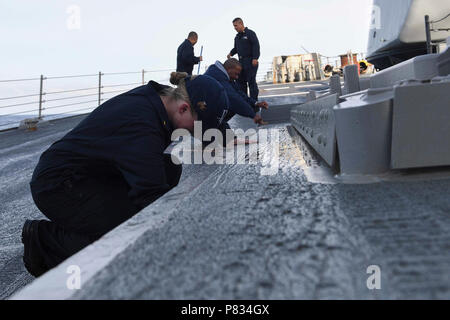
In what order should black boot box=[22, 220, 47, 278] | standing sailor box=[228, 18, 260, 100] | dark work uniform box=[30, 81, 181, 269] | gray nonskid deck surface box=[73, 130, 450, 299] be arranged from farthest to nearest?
standing sailor box=[228, 18, 260, 100] → black boot box=[22, 220, 47, 278] → dark work uniform box=[30, 81, 181, 269] → gray nonskid deck surface box=[73, 130, 450, 299]

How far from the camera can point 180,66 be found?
5480 millimetres

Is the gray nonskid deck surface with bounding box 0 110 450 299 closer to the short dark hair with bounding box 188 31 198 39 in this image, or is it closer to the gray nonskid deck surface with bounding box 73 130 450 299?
the gray nonskid deck surface with bounding box 73 130 450 299

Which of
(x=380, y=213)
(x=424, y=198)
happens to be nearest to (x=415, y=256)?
(x=380, y=213)

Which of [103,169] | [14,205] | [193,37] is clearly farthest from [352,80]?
[193,37]

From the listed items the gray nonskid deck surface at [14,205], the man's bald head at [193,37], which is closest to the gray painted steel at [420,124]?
the gray nonskid deck surface at [14,205]

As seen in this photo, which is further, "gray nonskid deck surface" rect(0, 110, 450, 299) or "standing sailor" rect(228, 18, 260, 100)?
"standing sailor" rect(228, 18, 260, 100)

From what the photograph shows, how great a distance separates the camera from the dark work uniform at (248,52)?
17.1 feet

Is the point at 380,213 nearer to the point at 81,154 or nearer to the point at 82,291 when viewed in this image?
the point at 82,291

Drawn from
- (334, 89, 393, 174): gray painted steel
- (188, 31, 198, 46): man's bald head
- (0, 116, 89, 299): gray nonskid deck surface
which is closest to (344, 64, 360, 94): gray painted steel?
(334, 89, 393, 174): gray painted steel

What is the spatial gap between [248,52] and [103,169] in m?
4.18

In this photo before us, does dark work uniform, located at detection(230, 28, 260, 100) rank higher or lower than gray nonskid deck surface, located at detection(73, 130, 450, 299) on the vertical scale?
higher

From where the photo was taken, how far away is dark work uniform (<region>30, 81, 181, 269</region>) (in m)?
1.31

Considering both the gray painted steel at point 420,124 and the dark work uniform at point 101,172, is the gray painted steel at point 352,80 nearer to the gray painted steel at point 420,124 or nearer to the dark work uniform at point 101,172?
the gray painted steel at point 420,124

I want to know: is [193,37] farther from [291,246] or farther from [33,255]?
[291,246]
